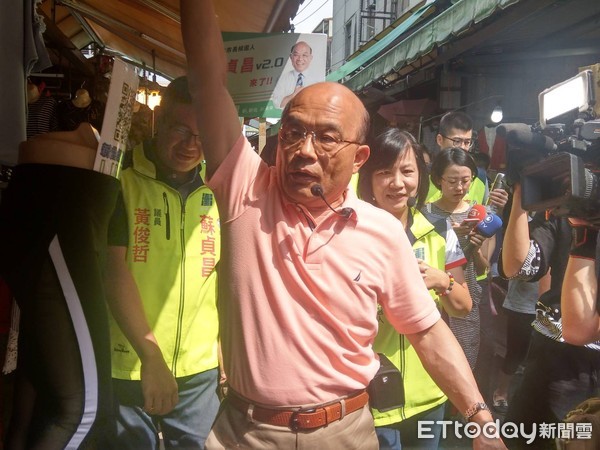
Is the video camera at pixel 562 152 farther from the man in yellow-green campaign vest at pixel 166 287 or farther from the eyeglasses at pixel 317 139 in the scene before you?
→ the man in yellow-green campaign vest at pixel 166 287

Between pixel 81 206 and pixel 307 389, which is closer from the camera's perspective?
pixel 307 389

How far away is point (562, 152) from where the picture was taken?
1875 mm

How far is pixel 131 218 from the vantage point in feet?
6.94

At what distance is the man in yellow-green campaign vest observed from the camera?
208 cm

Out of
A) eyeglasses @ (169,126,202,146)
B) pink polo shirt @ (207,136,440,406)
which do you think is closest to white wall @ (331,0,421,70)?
eyeglasses @ (169,126,202,146)

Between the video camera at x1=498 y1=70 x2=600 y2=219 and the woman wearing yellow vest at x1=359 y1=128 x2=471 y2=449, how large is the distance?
424mm

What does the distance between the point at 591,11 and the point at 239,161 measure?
4185 mm

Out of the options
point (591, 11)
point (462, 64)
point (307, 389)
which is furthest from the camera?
point (462, 64)

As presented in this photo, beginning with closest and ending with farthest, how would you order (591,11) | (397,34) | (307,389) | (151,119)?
1. (307,389)
2. (151,119)
3. (591,11)
4. (397,34)

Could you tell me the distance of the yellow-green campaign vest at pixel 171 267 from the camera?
6.95ft

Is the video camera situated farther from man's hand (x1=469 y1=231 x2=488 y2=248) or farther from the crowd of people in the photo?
man's hand (x1=469 y1=231 x2=488 y2=248)

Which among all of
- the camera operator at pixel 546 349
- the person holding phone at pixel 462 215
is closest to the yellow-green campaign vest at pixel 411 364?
the person holding phone at pixel 462 215

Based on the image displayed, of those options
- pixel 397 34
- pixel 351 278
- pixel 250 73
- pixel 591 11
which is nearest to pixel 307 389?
pixel 351 278

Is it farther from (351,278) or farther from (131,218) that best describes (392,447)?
(131,218)
